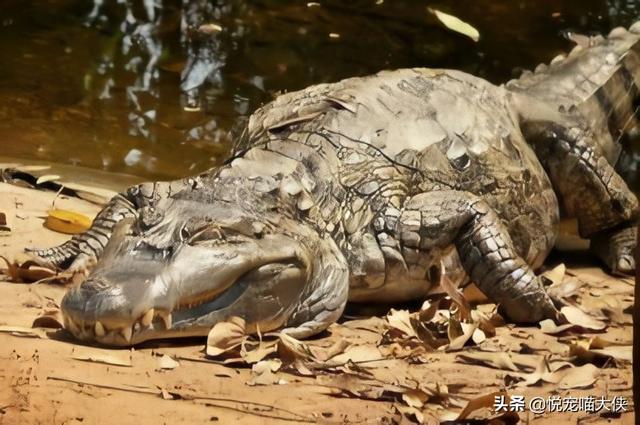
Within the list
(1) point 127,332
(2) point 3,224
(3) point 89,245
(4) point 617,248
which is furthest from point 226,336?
(4) point 617,248

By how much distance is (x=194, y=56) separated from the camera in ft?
30.9

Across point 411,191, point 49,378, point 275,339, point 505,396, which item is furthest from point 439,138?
point 49,378

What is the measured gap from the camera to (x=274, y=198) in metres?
5.03

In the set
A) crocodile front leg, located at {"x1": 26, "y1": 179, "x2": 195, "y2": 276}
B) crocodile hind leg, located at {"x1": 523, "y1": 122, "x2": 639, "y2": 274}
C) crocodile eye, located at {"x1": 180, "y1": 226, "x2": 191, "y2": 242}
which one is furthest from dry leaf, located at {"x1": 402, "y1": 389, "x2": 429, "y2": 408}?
crocodile hind leg, located at {"x1": 523, "y1": 122, "x2": 639, "y2": 274}

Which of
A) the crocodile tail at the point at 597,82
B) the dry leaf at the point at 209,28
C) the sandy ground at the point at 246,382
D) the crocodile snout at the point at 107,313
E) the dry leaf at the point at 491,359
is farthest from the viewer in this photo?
the dry leaf at the point at 209,28

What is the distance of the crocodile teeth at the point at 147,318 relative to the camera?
4395 mm

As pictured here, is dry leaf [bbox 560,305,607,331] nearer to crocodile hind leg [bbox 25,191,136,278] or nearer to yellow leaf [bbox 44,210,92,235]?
crocodile hind leg [bbox 25,191,136,278]

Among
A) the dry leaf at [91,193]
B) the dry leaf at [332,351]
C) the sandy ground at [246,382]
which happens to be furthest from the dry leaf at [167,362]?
the dry leaf at [91,193]

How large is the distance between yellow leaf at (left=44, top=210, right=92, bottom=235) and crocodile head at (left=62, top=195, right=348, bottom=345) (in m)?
1.10

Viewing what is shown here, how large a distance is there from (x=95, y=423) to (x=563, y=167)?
3544 millimetres

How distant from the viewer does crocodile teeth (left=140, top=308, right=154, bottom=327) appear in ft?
14.4

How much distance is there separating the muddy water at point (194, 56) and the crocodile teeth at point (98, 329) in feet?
10.5

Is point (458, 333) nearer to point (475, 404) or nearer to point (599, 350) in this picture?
point (599, 350)

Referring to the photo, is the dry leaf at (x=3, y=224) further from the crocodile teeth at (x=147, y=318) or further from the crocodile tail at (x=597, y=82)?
the crocodile tail at (x=597, y=82)
